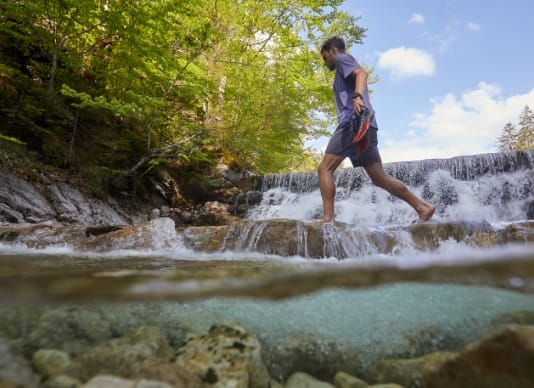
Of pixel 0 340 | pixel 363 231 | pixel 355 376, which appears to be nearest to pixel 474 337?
pixel 355 376

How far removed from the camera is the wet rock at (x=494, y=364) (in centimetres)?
96

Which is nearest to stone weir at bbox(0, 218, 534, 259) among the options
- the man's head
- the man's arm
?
the man's arm

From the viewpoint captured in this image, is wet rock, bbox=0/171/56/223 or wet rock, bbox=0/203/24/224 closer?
wet rock, bbox=0/203/24/224

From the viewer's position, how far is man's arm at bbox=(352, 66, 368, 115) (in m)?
3.55

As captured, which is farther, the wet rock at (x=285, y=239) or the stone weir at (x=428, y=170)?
the stone weir at (x=428, y=170)

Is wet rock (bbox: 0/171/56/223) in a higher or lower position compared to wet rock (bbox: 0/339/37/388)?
higher

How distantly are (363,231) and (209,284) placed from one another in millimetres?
2040

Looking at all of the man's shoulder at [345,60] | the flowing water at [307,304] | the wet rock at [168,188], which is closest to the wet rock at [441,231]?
the flowing water at [307,304]

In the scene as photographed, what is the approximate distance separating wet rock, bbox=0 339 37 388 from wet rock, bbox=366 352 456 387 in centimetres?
108

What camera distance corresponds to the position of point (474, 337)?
Result: 1.19 metres

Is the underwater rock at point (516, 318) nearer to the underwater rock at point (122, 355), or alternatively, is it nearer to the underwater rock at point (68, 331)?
the underwater rock at point (122, 355)

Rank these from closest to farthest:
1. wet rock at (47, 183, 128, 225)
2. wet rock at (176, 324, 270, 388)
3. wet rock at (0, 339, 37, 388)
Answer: wet rock at (0, 339, 37, 388), wet rock at (176, 324, 270, 388), wet rock at (47, 183, 128, 225)

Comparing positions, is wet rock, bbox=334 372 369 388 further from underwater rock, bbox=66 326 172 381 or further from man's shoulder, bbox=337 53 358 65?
man's shoulder, bbox=337 53 358 65

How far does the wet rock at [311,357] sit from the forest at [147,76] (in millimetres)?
4920
